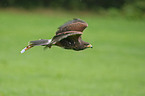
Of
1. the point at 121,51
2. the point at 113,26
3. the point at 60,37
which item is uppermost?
the point at 60,37

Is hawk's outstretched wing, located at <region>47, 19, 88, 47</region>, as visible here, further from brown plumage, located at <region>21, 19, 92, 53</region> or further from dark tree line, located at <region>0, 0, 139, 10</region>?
dark tree line, located at <region>0, 0, 139, 10</region>

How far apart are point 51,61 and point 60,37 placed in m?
15.2

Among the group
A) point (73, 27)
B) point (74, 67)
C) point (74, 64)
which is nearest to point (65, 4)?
point (74, 64)

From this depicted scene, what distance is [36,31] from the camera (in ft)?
86.9

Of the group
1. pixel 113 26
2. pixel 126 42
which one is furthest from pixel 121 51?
pixel 113 26

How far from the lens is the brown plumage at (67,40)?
7.23 feet

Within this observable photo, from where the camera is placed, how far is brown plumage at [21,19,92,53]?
221cm

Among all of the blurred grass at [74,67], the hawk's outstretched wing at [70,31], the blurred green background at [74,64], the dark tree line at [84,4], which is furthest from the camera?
the dark tree line at [84,4]

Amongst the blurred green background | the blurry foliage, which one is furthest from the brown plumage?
the blurry foliage

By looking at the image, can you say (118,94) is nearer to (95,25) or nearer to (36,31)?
(36,31)

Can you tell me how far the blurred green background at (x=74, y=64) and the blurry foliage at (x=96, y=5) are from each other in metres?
4.95

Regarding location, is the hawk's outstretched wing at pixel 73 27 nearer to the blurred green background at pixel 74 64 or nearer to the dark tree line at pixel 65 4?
the blurred green background at pixel 74 64

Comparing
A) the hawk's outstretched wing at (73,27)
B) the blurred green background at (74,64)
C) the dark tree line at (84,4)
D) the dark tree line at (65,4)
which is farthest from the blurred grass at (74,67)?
the dark tree line at (84,4)

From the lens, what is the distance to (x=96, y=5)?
135 feet
